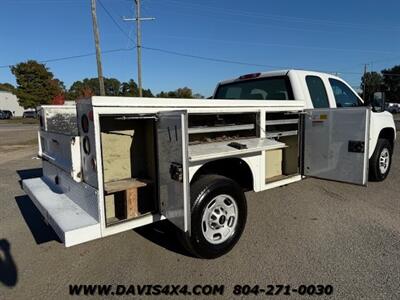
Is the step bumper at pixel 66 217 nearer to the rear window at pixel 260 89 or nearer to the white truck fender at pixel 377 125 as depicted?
the rear window at pixel 260 89

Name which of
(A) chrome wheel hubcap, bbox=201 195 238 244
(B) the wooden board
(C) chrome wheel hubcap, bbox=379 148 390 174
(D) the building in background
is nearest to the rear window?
(A) chrome wheel hubcap, bbox=201 195 238 244

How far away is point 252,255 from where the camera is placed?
11.1 ft

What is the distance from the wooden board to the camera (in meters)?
2.75

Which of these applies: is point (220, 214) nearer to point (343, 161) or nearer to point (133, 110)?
point (133, 110)

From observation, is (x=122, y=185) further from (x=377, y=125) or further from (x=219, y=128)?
(x=377, y=125)

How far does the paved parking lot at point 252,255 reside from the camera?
2.89 metres

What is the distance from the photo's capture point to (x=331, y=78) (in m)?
5.44

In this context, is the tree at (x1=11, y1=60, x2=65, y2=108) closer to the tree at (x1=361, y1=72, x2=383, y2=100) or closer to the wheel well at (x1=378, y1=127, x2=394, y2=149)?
the wheel well at (x1=378, y1=127, x2=394, y2=149)

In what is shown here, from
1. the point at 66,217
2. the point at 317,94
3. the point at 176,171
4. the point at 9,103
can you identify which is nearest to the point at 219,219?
the point at 176,171

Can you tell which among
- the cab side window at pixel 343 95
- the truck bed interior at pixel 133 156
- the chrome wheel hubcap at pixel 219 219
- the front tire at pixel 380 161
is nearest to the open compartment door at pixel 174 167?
the truck bed interior at pixel 133 156

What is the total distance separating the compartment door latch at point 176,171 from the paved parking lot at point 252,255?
992mm

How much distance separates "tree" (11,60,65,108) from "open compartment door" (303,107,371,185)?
50740mm

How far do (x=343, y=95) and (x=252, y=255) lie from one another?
3.73 m

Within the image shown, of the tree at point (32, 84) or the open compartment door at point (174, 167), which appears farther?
the tree at point (32, 84)
